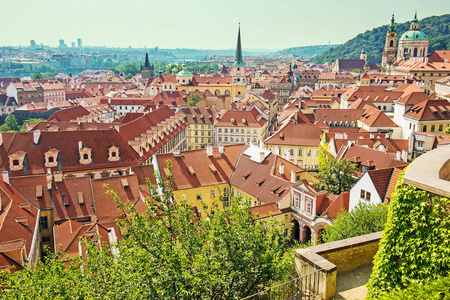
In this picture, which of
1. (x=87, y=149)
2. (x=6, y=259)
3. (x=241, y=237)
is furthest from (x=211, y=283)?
(x=87, y=149)

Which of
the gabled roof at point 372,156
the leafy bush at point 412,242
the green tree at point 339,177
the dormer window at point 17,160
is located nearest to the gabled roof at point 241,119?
the gabled roof at point 372,156

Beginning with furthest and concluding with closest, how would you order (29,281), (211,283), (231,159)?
(231,159), (29,281), (211,283)

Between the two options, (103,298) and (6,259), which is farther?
(6,259)

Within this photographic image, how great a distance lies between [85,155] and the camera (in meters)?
46.0

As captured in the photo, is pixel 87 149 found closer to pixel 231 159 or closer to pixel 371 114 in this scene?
pixel 231 159

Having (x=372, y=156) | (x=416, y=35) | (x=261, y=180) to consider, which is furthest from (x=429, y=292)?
(x=416, y=35)

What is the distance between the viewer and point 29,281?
15312 mm

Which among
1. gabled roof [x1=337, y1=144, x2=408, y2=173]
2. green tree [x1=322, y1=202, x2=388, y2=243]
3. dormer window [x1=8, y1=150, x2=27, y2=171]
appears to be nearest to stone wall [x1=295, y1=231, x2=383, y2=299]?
green tree [x1=322, y1=202, x2=388, y2=243]

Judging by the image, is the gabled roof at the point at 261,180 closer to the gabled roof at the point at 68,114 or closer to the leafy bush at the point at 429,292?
the leafy bush at the point at 429,292

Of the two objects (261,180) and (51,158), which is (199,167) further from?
(51,158)

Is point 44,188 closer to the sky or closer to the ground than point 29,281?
closer to the ground

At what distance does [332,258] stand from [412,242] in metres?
2.91

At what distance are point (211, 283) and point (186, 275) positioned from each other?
2.52 ft

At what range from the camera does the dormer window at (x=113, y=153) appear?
4700 centimetres
